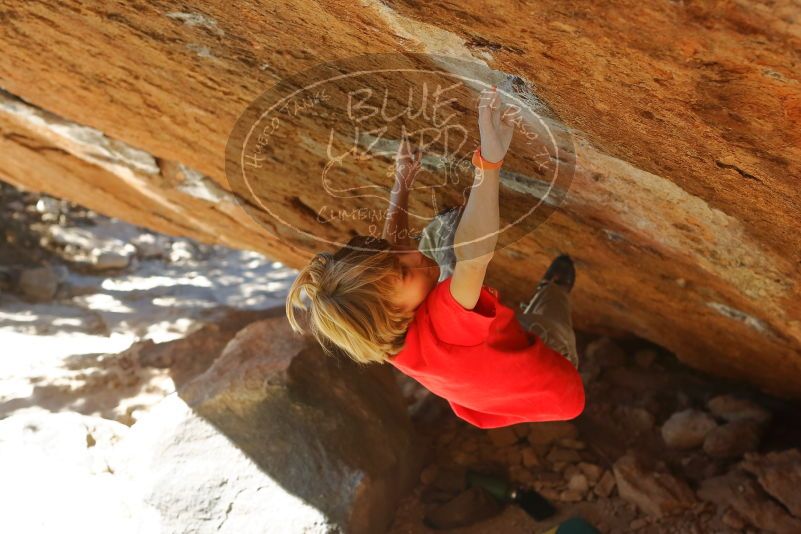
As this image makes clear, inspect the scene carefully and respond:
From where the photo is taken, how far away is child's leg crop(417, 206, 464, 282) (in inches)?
81.7

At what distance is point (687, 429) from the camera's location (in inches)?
142

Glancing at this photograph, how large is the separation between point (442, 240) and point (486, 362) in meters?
0.40

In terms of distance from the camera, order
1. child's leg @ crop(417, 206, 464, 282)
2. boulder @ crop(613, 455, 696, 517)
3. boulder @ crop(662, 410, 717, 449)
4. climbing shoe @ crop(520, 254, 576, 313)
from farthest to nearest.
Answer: boulder @ crop(662, 410, 717, 449), boulder @ crop(613, 455, 696, 517), climbing shoe @ crop(520, 254, 576, 313), child's leg @ crop(417, 206, 464, 282)

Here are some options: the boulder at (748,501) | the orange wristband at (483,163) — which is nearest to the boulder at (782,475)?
the boulder at (748,501)

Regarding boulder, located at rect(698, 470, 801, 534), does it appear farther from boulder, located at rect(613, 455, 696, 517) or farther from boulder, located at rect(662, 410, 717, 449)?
boulder, located at rect(662, 410, 717, 449)

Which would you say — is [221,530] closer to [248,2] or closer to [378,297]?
[378,297]

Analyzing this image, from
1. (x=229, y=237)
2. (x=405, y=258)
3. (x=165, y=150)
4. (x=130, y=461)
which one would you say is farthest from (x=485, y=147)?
(x=229, y=237)

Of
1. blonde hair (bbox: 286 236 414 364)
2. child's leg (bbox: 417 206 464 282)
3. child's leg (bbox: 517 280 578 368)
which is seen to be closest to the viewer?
blonde hair (bbox: 286 236 414 364)

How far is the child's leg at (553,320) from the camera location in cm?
239

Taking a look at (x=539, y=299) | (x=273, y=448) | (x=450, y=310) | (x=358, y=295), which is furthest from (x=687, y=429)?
(x=358, y=295)

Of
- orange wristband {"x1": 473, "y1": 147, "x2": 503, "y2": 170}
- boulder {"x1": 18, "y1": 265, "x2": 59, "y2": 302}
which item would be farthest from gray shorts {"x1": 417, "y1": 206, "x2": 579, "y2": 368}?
boulder {"x1": 18, "y1": 265, "x2": 59, "y2": 302}

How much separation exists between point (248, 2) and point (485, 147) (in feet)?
2.18

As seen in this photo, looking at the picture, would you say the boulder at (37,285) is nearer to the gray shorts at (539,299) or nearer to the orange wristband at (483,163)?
the gray shorts at (539,299)

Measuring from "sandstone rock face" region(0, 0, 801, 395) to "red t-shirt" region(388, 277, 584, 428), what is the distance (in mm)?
473
